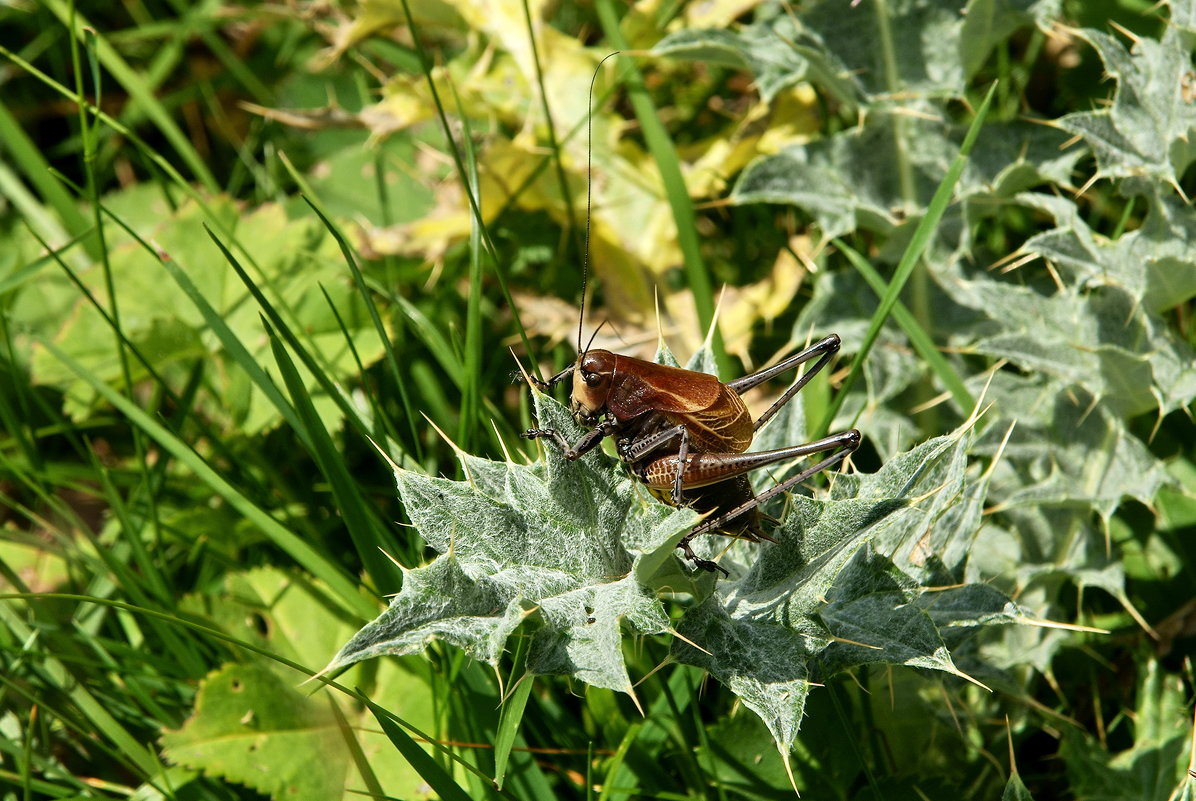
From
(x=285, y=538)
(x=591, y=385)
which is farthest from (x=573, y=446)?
(x=285, y=538)

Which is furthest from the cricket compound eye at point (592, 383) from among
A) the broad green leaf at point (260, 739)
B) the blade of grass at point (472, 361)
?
the broad green leaf at point (260, 739)

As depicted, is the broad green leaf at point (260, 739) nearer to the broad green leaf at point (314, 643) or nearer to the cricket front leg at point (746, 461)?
the broad green leaf at point (314, 643)

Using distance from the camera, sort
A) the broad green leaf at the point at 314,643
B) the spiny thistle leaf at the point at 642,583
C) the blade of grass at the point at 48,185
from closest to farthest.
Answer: the spiny thistle leaf at the point at 642,583, the broad green leaf at the point at 314,643, the blade of grass at the point at 48,185

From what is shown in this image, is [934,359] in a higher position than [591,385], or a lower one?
lower

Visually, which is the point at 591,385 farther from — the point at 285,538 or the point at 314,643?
the point at 314,643

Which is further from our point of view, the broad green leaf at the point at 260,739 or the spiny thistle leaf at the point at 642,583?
the broad green leaf at the point at 260,739

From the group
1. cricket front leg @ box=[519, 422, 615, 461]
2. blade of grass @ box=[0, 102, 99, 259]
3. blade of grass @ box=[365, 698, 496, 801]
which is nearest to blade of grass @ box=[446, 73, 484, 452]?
cricket front leg @ box=[519, 422, 615, 461]
